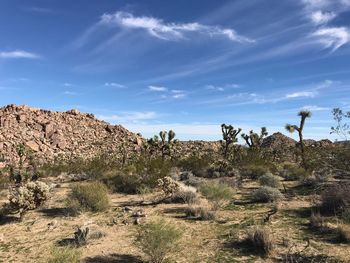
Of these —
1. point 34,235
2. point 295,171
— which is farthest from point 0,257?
point 295,171

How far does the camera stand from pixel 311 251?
9914 mm

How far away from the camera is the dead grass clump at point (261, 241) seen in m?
10.0

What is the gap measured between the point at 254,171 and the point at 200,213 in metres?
13.3

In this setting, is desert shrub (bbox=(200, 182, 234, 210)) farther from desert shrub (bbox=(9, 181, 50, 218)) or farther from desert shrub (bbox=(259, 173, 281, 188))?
desert shrub (bbox=(9, 181, 50, 218))

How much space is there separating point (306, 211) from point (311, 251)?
15.8 ft

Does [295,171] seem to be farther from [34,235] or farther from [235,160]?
[34,235]

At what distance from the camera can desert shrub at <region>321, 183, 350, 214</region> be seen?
43.3 ft

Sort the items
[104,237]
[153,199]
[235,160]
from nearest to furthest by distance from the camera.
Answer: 1. [104,237]
2. [153,199]
3. [235,160]

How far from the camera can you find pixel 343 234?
10547mm

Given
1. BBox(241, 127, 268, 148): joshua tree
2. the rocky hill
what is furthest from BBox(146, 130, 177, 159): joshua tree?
the rocky hill

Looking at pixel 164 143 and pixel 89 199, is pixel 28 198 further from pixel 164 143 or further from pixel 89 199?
pixel 164 143

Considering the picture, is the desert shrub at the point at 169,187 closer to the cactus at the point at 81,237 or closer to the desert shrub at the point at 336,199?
the cactus at the point at 81,237

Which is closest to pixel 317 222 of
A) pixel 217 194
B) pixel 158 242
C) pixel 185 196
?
pixel 217 194

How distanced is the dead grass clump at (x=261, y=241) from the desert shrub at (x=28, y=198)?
9.33m
